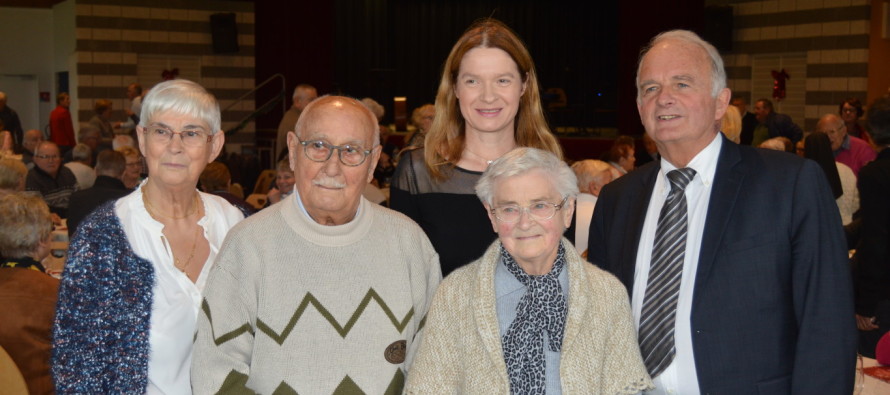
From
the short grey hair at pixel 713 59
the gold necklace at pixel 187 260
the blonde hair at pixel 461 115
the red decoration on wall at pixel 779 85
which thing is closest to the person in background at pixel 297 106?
the blonde hair at pixel 461 115

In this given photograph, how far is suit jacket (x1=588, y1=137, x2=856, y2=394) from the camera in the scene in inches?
88.2

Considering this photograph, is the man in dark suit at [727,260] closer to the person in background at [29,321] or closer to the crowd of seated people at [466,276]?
the crowd of seated people at [466,276]

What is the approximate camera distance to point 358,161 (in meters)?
2.29

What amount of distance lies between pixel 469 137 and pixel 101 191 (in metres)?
3.75

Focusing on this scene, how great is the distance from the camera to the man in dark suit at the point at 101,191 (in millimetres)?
5730

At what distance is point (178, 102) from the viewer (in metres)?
2.47

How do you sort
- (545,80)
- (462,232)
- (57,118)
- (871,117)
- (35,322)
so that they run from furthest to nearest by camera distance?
(545,80)
(57,118)
(871,117)
(35,322)
(462,232)

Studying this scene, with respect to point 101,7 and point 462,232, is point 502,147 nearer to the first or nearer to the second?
point 462,232

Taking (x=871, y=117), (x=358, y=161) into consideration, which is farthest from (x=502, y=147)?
(x=871, y=117)

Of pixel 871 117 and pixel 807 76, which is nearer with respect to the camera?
pixel 871 117

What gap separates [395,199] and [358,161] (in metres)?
0.55

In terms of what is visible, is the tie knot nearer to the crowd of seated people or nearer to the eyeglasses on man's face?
the crowd of seated people

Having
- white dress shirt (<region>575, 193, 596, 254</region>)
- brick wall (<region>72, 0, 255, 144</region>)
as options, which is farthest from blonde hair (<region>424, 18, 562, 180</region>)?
brick wall (<region>72, 0, 255, 144</region>)

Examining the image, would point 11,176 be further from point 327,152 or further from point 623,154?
point 623,154
